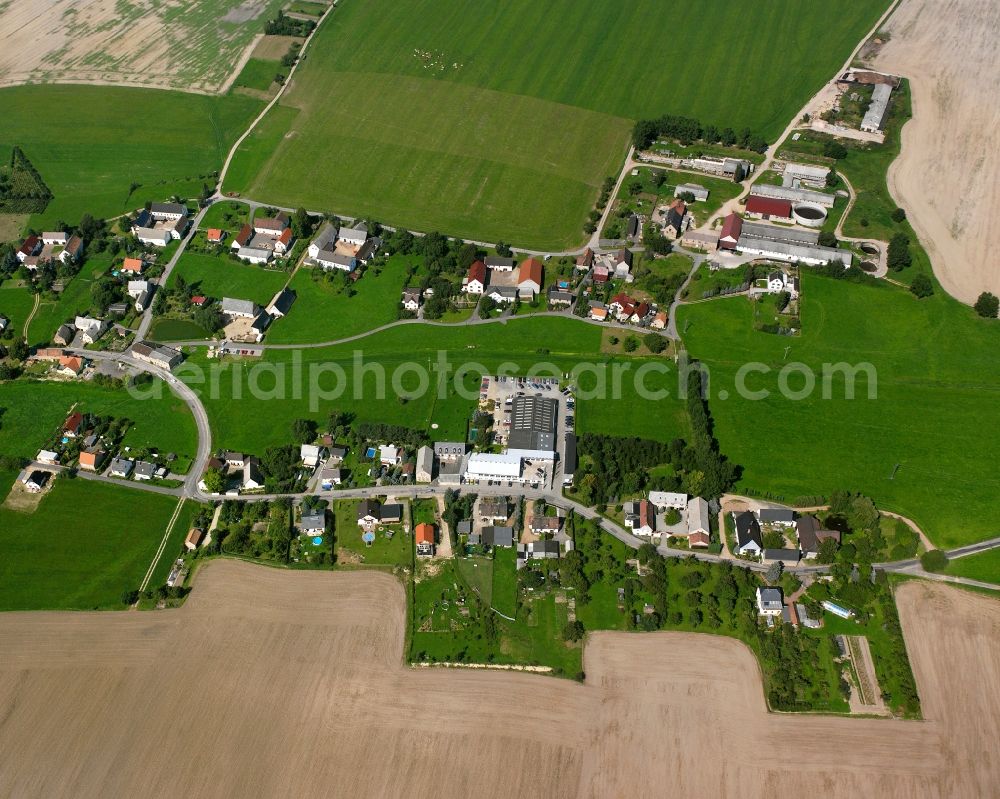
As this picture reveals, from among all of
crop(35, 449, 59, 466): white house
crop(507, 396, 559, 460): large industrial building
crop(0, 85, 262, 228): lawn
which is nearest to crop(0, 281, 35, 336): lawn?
crop(0, 85, 262, 228): lawn

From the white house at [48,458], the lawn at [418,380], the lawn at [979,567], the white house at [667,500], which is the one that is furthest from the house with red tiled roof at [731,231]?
the white house at [48,458]

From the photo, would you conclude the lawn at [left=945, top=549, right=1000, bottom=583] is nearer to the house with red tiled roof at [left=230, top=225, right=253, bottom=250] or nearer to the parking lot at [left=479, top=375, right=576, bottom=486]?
the parking lot at [left=479, top=375, right=576, bottom=486]

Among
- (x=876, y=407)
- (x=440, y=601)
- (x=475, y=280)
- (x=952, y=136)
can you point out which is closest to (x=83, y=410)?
(x=475, y=280)

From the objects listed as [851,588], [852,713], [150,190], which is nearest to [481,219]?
[150,190]

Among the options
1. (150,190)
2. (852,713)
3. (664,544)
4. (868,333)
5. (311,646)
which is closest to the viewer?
(852,713)

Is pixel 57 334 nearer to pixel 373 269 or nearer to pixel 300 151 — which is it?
pixel 373 269

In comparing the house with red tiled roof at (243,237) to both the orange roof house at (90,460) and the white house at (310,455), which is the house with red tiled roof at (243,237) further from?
the white house at (310,455)

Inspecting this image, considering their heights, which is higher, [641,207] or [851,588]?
[641,207]
